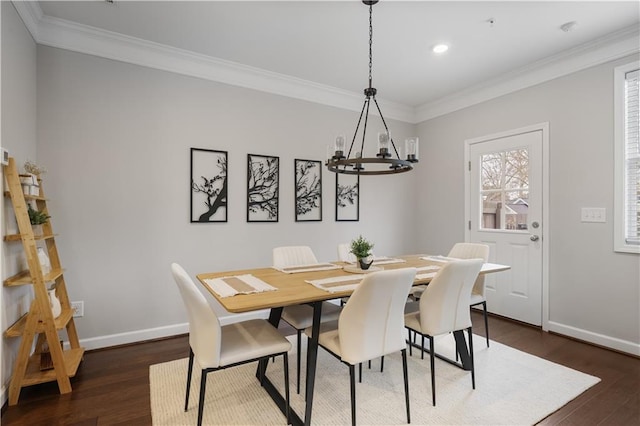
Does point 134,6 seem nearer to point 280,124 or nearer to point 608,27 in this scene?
point 280,124

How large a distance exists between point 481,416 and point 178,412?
5.67 ft

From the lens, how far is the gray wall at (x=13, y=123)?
6.40 ft

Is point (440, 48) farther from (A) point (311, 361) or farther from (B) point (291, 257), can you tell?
(A) point (311, 361)

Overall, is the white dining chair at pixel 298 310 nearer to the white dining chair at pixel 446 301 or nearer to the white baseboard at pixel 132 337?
the white dining chair at pixel 446 301

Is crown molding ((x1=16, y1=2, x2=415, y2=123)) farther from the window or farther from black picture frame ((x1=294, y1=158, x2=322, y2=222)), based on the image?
the window

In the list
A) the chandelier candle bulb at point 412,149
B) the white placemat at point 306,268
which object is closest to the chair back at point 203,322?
the white placemat at point 306,268

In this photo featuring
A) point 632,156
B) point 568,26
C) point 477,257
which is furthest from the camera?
point 477,257

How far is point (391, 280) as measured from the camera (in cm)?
162

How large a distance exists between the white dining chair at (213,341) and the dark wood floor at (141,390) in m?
0.47

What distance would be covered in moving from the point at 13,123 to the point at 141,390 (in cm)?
190


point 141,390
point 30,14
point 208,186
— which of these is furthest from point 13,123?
point 141,390

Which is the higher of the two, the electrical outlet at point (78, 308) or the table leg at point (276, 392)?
the electrical outlet at point (78, 308)

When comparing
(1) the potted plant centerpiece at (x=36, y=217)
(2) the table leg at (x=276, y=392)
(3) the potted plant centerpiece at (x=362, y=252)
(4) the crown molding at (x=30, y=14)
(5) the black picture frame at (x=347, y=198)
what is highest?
(4) the crown molding at (x=30, y=14)

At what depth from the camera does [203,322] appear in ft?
5.26
